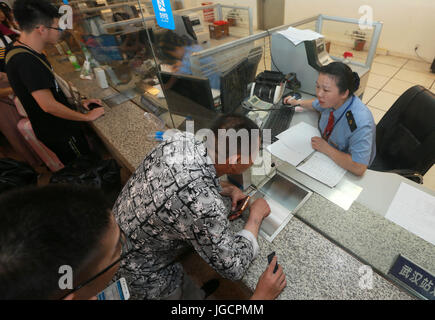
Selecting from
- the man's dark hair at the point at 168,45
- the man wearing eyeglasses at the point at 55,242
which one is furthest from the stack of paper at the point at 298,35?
the man wearing eyeglasses at the point at 55,242

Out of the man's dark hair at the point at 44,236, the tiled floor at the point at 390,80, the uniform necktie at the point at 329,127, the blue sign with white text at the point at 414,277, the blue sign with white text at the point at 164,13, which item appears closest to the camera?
the man's dark hair at the point at 44,236

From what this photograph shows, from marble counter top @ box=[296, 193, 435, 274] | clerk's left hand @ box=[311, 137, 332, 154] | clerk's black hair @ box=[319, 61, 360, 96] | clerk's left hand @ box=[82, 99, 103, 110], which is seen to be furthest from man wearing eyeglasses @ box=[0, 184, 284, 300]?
clerk's left hand @ box=[82, 99, 103, 110]

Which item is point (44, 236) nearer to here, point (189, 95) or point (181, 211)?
point (181, 211)

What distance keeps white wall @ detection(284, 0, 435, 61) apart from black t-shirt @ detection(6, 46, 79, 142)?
481cm

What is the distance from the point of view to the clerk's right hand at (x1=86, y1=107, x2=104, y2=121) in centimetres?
174

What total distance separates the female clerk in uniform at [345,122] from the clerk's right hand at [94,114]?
160 centimetres

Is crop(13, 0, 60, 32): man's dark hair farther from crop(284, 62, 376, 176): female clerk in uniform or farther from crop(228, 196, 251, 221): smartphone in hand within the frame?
crop(284, 62, 376, 176): female clerk in uniform

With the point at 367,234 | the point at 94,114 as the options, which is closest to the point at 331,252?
the point at 367,234

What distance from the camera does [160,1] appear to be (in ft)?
4.87

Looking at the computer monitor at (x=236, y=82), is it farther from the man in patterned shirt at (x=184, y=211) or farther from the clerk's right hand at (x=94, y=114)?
the clerk's right hand at (x=94, y=114)

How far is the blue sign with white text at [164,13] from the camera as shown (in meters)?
1.47

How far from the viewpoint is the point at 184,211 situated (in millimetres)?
693
